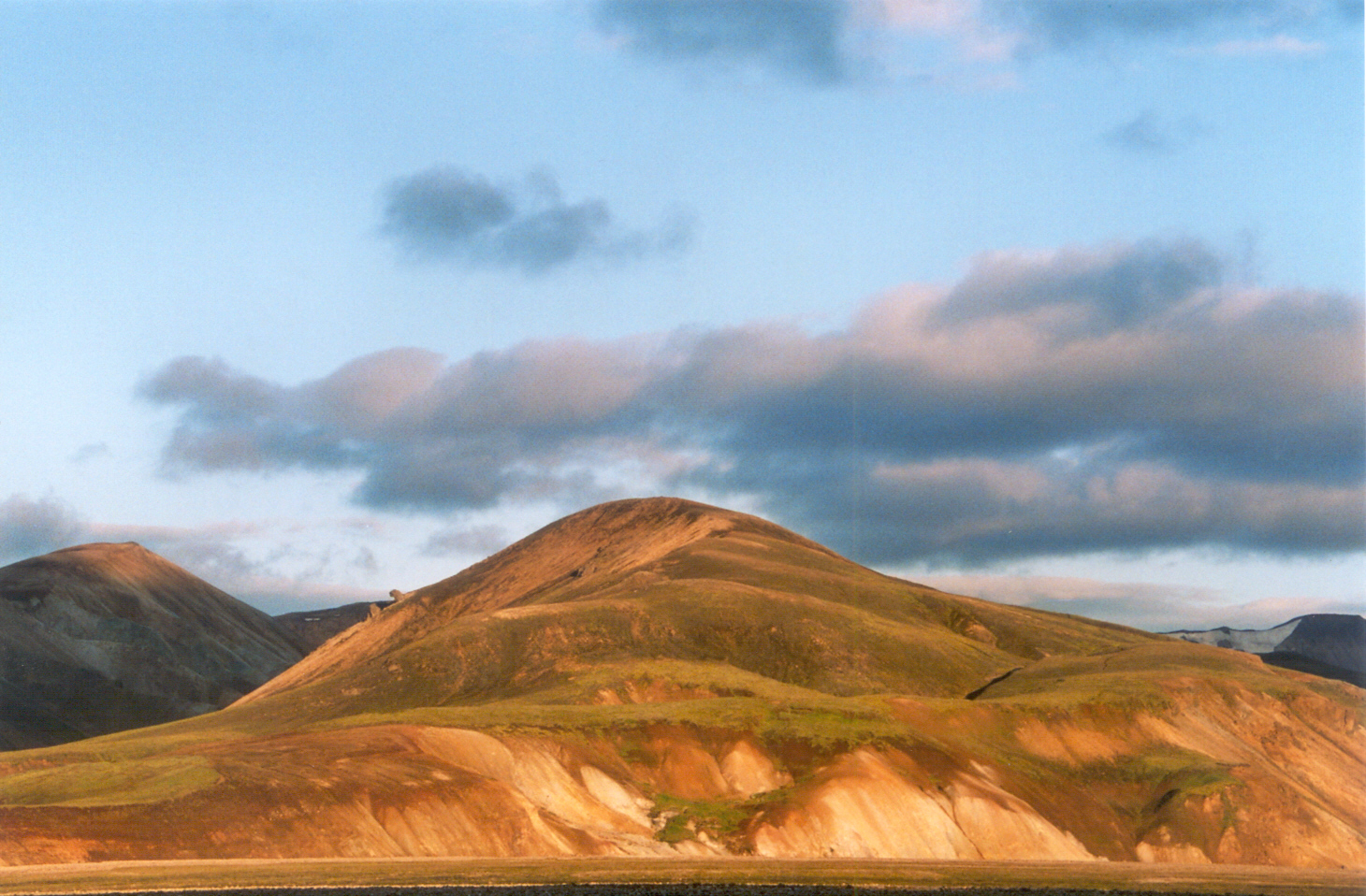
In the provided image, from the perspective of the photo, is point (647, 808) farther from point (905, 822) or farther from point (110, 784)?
point (110, 784)

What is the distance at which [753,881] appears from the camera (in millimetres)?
58969

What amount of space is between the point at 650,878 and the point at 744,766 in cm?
2401

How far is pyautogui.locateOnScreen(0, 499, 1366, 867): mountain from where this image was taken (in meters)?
67.1

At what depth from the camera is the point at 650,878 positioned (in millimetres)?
60062

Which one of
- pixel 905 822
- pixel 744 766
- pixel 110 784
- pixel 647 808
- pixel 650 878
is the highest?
pixel 110 784

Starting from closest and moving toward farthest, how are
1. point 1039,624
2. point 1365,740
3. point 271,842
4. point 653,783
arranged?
1. point 271,842
2. point 653,783
3. point 1365,740
4. point 1039,624

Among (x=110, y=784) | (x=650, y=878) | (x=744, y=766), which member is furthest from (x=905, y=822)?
(x=110, y=784)

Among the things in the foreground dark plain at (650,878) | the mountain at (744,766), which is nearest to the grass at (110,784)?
the mountain at (744,766)

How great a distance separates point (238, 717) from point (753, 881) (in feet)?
335

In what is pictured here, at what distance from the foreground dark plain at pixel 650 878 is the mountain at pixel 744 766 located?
12.0ft

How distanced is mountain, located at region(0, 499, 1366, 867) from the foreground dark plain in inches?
144

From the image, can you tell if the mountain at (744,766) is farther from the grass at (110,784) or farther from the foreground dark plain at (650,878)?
the foreground dark plain at (650,878)

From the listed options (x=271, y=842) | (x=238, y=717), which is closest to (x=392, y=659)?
(x=238, y=717)

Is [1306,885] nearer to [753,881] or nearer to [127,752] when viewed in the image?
[753,881]
